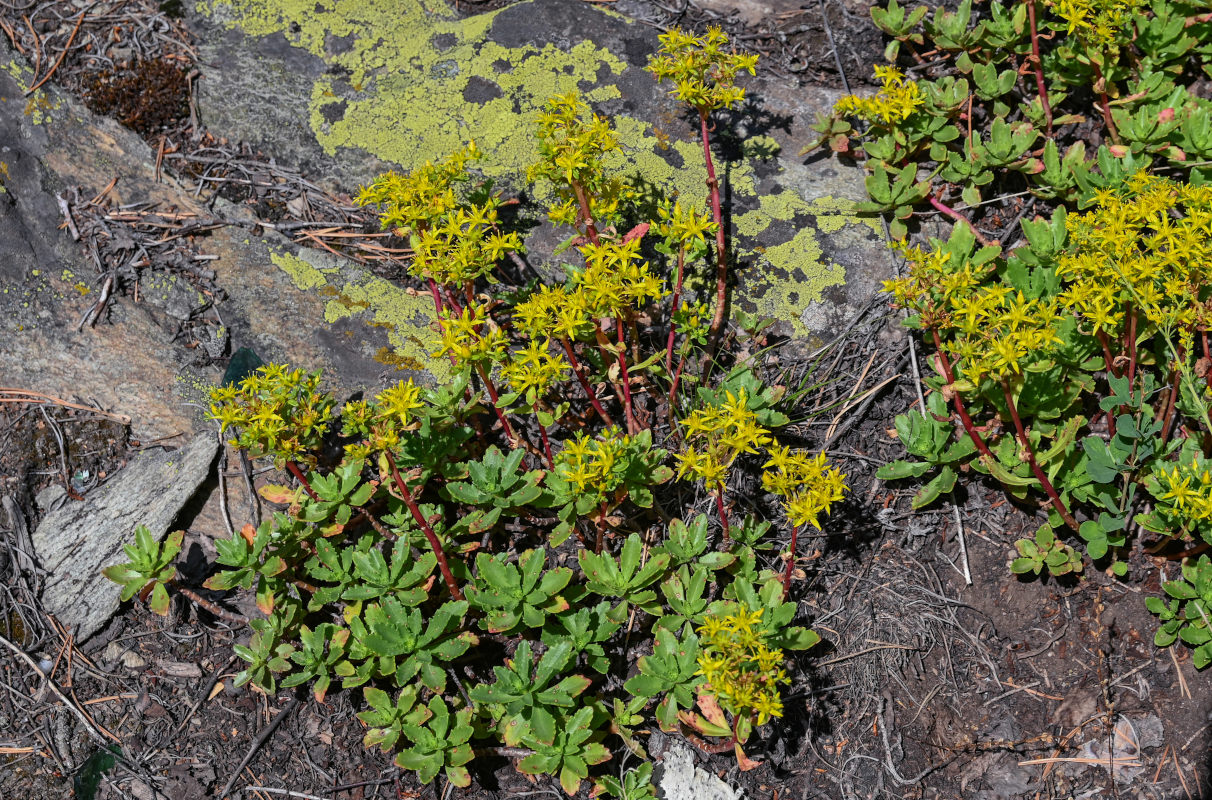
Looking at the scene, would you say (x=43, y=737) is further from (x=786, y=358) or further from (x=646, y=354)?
(x=786, y=358)

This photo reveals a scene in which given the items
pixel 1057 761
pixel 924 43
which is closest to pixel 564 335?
pixel 1057 761

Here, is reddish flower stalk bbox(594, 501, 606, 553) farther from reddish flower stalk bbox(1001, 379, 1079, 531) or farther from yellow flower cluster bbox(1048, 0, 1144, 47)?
yellow flower cluster bbox(1048, 0, 1144, 47)

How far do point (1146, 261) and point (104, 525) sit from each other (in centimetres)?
423

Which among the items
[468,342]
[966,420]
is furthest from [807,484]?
[468,342]

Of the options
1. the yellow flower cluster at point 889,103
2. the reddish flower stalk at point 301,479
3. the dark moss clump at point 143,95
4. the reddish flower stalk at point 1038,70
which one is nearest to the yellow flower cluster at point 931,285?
the yellow flower cluster at point 889,103

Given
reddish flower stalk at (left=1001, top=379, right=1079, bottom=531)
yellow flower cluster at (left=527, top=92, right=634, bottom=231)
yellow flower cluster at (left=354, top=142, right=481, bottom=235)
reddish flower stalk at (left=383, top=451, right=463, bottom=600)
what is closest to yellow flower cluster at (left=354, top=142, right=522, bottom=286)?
yellow flower cluster at (left=354, top=142, right=481, bottom=235)

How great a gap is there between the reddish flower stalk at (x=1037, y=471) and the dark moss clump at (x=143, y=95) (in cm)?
442

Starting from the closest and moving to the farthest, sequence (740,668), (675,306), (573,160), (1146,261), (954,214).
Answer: (740,668) → (1146,261) → (573,160) → (675,306) → (954,214)

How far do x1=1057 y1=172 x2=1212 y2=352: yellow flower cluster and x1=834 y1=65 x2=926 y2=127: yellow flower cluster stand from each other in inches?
40.9

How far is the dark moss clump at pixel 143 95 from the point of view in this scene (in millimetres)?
4414

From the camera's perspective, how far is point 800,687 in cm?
321

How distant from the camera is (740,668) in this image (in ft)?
8.63

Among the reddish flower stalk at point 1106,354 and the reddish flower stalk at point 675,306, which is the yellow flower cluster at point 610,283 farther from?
the reddish flower stalk at point 1106,354

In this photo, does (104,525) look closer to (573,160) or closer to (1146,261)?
(573,160)
